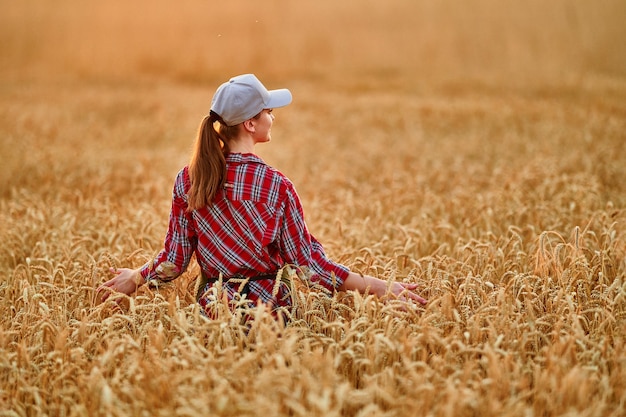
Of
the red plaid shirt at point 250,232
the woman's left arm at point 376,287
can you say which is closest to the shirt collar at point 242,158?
the red plaid shirt at point 250,232

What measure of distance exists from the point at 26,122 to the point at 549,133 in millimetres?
9443

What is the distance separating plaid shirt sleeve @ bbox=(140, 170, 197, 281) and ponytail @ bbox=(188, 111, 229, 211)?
148 millimetres

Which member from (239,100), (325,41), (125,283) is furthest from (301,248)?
(325,41)

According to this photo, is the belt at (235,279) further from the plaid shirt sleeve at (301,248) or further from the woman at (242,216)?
the plaid shirt sleeve at (301,248)

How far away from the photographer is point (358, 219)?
6.30 metres

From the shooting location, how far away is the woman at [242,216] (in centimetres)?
349

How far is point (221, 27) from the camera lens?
92.4 ft

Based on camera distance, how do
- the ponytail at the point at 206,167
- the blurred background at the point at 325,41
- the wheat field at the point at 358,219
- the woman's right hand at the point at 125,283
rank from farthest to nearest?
the blurred background at the point at 325,41 < the woman's right hand at the point at 125,283 < the ponytail at the point at 206,167 < the wheat field at the point at 358,219

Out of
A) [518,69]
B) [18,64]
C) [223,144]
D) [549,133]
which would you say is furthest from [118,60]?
[223,144]

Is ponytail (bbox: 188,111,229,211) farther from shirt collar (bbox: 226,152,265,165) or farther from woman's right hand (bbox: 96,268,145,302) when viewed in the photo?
woman's right hand (bbox: 96,268,145,302)

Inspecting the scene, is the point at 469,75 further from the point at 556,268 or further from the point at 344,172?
the point at 556,268

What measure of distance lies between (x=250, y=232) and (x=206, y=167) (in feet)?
1.28

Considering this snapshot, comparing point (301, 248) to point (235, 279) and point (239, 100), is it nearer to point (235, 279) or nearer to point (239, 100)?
point (235, 279)

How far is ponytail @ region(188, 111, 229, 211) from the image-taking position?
3.46m
